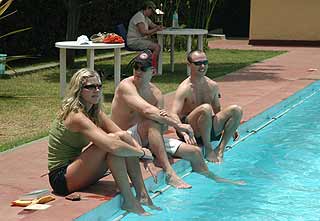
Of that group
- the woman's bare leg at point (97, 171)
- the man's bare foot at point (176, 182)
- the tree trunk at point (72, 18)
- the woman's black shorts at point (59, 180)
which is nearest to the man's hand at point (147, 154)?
the man's bare foot at point (176, 182)

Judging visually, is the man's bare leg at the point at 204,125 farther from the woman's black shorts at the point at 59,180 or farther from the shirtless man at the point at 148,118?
the woman's black shorts at the point at 59,180

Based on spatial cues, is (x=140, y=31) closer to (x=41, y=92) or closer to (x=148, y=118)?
(x=41, y=92)

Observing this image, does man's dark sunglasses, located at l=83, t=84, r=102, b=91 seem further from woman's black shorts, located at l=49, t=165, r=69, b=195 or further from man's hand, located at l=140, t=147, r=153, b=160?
man's hand, located at l=140, t=147, r=153, b=160

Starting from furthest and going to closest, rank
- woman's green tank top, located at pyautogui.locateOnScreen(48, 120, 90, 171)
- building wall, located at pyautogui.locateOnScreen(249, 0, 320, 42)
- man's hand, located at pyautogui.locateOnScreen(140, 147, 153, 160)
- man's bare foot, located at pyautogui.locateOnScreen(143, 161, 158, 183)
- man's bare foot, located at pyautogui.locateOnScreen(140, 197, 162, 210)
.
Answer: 1. building wall, located at pyautogui.locateOnScreen(249, 0, 320, 42)
2. man's bare foot, located at pyautogui.locateOnScreen(143, 161, 158, 183)
3. man's hand, located at pyautogui.locateOnScreen(140, 147, 153, 160)
4. man's bare foot, located at pyautogui.locateOnScreen(140, 197, 162, 210)
5. woman's green tank top, located at pyautogui.locateOnScreen(48, 120, 90, 171)

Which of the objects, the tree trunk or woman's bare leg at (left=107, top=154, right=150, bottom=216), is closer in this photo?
woman's bare leg at (left=107, top=154, right=150, bottom=216)

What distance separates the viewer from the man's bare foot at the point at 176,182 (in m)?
5.62

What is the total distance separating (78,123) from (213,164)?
2279 mm

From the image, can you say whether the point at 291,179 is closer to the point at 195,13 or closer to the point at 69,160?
the point at 69,160

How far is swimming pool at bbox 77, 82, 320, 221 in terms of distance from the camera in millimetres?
5215

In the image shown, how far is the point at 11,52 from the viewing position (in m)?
14.3

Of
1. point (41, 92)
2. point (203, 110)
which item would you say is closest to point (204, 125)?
point (203, 110)

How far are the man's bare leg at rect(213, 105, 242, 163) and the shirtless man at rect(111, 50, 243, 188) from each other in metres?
0.68

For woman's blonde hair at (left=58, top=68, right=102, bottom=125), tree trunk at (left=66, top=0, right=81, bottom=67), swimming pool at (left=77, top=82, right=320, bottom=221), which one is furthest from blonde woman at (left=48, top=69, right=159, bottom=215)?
tree trunk at (left=66, top=0, right=81, bottom=67)

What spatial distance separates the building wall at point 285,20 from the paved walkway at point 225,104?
3.08ft
